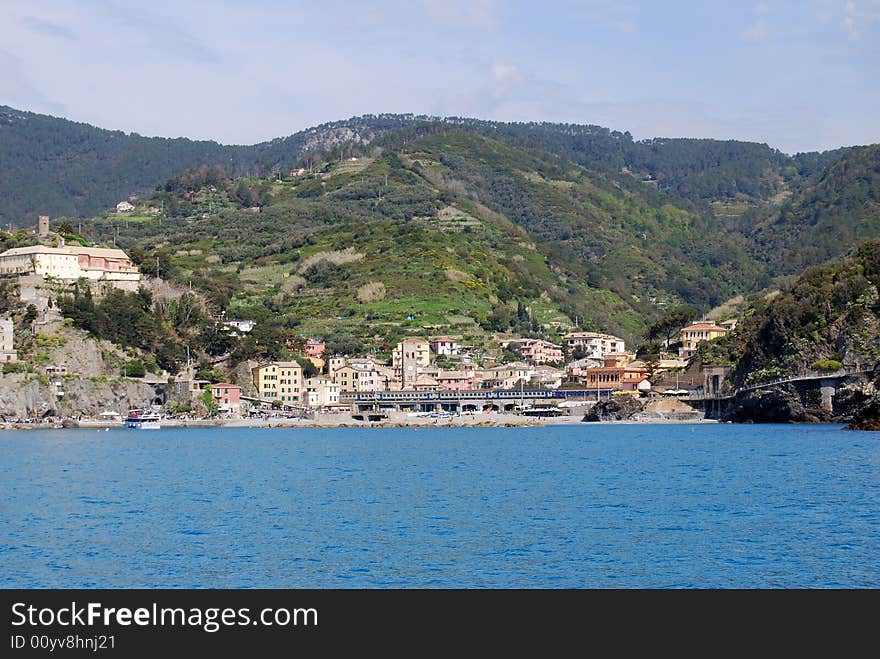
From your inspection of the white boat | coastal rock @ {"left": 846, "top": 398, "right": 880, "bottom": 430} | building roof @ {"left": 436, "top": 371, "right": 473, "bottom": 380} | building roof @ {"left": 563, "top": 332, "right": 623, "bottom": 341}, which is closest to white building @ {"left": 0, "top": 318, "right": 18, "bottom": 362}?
the white boat

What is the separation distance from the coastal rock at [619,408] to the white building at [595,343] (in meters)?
32.1

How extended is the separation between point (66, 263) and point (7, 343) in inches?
651

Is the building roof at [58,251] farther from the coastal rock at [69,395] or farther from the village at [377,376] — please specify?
the coastal rock at [69,395]

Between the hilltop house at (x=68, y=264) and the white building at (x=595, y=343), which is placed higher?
the hilltop house at (x=68, y=264)

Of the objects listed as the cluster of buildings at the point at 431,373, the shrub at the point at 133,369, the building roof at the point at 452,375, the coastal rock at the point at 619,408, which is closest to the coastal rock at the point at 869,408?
the coastal rock at the point at 619,408

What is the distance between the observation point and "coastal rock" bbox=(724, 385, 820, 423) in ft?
329

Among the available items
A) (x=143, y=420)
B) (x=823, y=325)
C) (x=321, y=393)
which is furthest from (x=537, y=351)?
(x=143, y=420)

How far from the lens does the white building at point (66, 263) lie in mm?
120688

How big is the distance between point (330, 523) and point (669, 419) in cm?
8463

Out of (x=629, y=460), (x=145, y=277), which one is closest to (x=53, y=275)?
(x=145, y=277)

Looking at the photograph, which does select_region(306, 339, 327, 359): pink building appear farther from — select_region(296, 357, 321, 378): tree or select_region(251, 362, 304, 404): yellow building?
select_region(251, 362, 304, 404): yellow building

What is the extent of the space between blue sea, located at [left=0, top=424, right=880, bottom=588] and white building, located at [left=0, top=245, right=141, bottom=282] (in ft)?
169
